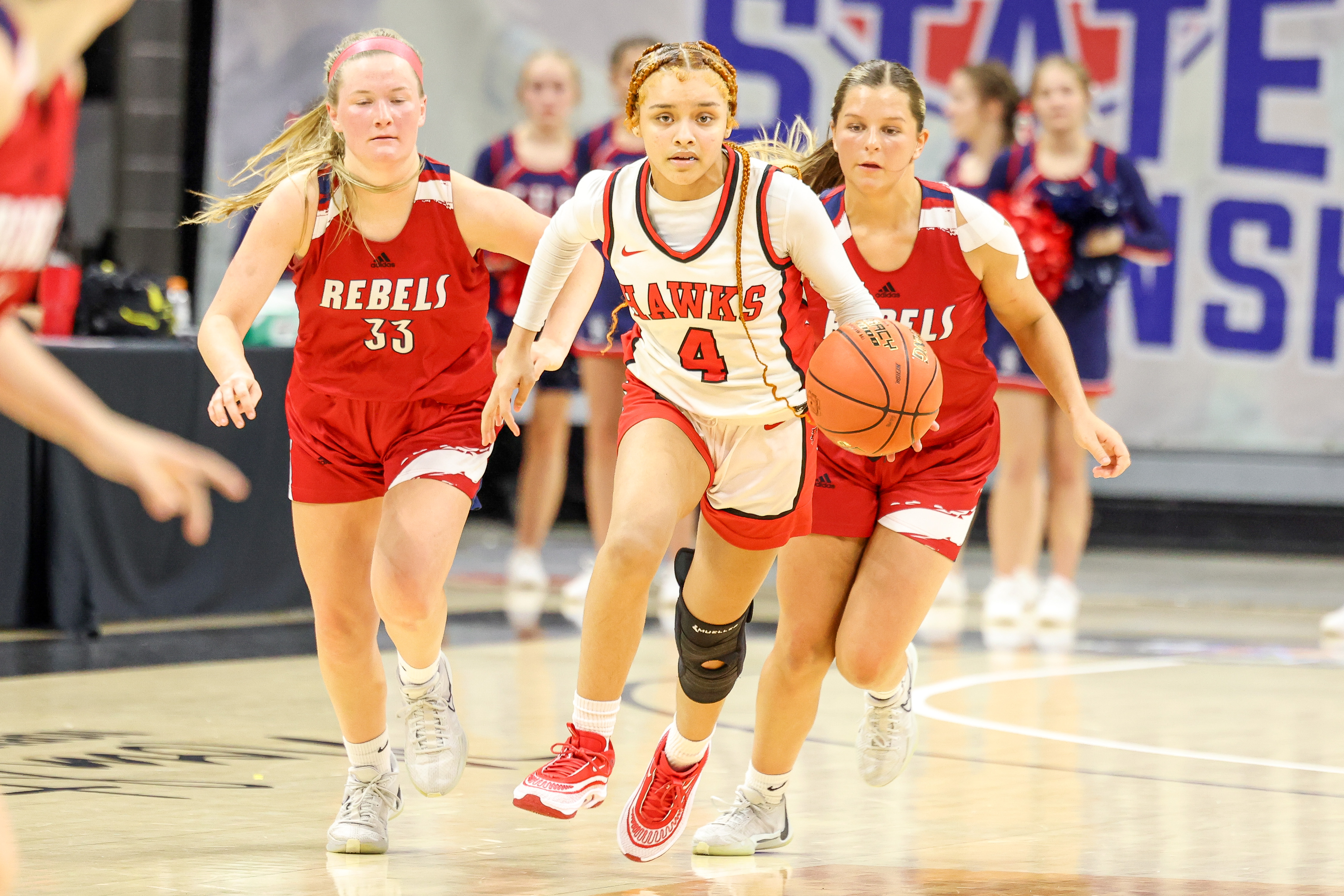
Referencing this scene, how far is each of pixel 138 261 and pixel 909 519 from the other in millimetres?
8104

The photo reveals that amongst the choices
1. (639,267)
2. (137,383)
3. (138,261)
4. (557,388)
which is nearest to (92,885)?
(639,267)

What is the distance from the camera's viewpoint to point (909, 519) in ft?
14.3

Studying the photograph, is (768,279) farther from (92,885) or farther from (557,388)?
(557,388)

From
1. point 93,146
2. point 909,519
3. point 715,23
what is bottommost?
point 909,519

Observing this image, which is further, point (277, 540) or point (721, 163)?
point (277, 540)

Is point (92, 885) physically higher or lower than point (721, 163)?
lower

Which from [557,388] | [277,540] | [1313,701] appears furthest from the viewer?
[557,388]

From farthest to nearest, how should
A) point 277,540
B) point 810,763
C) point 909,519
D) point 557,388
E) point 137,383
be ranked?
point 557,388, point 277,540, point 137,383, point 810,763, point 909,519

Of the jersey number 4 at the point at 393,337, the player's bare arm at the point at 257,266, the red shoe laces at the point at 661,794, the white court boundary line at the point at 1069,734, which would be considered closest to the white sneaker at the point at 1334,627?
the white court boundary line at the point at 1069,734

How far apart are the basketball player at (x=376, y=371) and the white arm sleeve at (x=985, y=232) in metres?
0.90

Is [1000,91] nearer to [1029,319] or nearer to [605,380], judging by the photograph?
[605,380]

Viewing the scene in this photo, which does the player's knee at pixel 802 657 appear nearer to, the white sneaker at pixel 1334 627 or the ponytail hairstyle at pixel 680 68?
the ponytail hairstyle at pixel 680 68

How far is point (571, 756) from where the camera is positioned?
397cm

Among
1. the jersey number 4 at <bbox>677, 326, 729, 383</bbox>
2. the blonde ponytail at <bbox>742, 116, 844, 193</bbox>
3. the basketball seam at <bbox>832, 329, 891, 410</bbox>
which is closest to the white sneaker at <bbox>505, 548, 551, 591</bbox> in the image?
the blonde ponytail at <bbox>742, 116, 844, 193</bbox>
